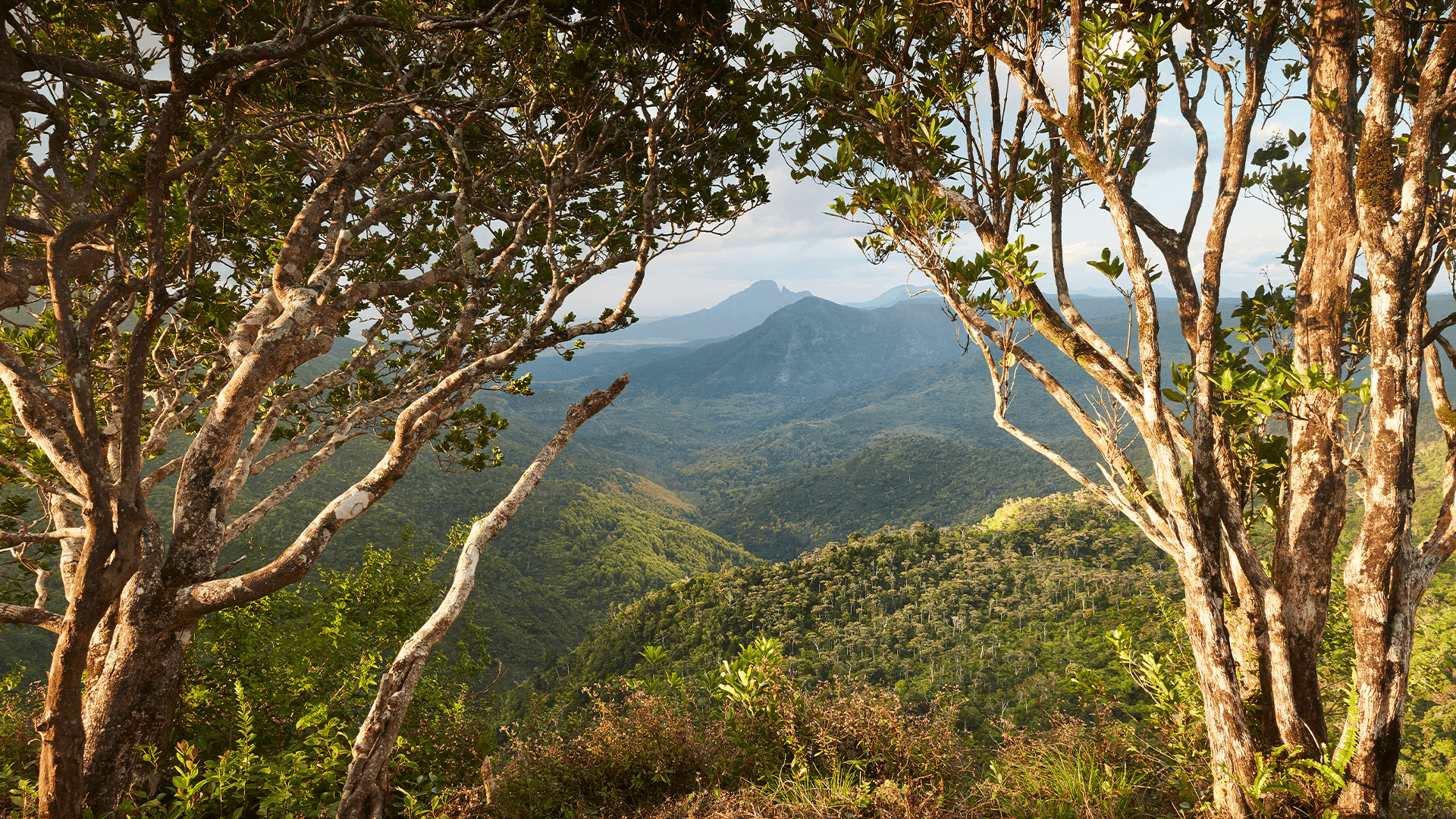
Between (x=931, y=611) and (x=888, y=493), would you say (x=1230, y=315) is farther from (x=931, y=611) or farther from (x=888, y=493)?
(x=888, y=493)

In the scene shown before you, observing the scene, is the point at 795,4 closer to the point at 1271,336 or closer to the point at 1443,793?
the point at 1271,336

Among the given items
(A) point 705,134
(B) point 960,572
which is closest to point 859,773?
(A) point 705,134

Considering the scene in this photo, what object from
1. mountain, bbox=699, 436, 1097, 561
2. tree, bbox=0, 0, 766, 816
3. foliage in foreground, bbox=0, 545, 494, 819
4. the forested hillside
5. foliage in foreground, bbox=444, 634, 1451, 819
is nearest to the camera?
tree, bbox=0, 0, 766, 816

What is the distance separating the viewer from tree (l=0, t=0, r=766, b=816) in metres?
3.03

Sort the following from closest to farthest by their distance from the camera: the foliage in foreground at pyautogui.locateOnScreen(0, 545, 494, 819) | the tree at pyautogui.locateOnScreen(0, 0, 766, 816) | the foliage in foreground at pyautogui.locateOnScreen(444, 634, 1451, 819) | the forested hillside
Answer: the tree at pyautogui.locateOnScreen(0, 0, 766, 816), the foliage in foreground at pyautogui.locateOnScreen(0, 545, 494, 819), the foliage in foreground at pyautogui.locateOnScreen(444, 634, 1451, 819), the forested hillside

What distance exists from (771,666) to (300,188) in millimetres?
7955

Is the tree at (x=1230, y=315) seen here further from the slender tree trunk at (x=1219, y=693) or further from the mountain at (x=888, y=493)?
the mountain at (x=888, y=493)

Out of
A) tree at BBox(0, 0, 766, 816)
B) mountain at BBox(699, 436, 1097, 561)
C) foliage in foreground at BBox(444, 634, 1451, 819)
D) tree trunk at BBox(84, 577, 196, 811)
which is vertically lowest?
mountain at BBox(699, 436, 1097, 561)

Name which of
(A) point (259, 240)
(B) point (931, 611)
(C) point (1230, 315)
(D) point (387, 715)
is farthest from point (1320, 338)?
(B) point (931, 611)

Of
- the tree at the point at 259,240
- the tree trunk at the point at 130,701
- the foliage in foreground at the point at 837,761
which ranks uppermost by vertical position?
the tree at the point at 259,240

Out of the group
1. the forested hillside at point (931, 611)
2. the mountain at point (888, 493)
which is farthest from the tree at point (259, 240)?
the mountain at point (888, 493)

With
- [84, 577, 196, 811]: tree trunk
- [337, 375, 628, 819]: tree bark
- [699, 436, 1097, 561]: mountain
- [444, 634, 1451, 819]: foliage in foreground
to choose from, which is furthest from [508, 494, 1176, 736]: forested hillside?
[699, 436, 1097, 561]: mountain

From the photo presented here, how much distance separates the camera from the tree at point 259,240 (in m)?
3.03

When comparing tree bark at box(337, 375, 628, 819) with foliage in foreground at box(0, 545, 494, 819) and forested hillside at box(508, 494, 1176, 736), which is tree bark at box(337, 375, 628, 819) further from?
forested hillside at box(508, 494, 1176, 736)
